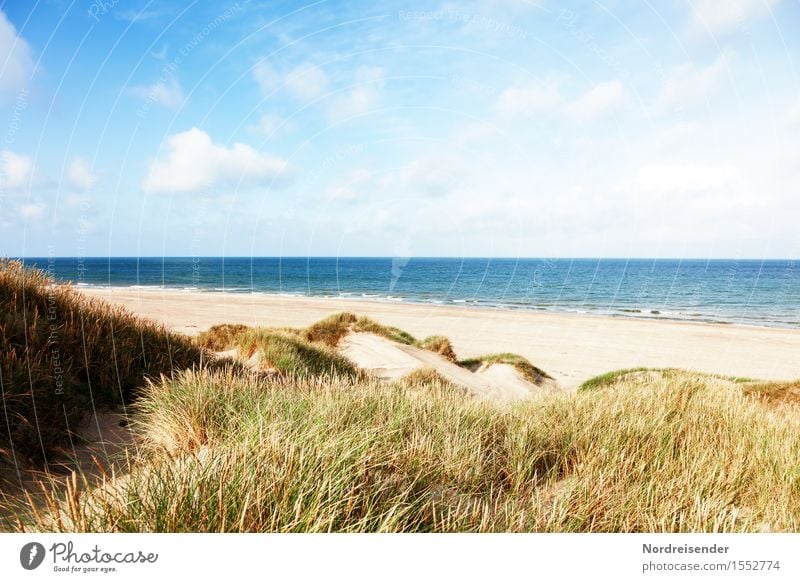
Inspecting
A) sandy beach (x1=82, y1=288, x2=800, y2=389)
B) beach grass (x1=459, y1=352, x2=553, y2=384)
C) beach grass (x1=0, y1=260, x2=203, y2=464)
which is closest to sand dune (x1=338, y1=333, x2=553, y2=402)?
beach grass (x1=459, y1=352, x2=553, y2=384)

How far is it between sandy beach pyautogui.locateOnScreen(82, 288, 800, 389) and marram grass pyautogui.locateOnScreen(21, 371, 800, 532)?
8.41 metres

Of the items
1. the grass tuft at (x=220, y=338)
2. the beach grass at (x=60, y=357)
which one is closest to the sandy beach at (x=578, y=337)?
the grass tuft at (x=220, y=338)

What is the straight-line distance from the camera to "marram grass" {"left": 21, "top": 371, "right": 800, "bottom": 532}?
84.1 inches

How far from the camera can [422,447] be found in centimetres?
301

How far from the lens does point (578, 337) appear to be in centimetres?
2117

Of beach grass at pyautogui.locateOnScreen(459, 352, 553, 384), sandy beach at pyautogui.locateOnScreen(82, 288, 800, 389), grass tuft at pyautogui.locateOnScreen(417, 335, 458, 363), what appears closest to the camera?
beach grass at pyautogui.locateOnScreen(459, 352, 553, 384)

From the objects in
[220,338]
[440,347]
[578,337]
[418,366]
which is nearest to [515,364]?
[440,347]

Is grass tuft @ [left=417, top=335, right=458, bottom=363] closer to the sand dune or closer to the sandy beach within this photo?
the sand dune

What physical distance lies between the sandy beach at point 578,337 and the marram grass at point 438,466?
8.41 metres

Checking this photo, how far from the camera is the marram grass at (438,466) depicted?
2.14m
